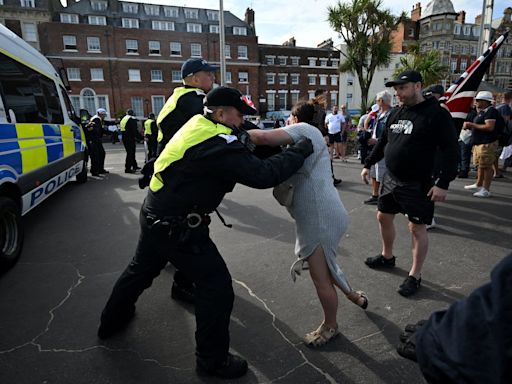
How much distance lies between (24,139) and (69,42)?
37.9 metres

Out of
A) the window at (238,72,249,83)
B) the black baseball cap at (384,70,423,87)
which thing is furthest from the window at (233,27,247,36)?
the black baseball cap at (384,70,423,87)

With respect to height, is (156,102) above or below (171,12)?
below

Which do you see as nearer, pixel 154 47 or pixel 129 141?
pixel 129 141

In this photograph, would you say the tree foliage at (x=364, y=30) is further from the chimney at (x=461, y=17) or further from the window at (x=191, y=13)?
the chimney at (x=461, y=17)

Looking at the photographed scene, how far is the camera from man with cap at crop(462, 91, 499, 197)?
6.44 meters

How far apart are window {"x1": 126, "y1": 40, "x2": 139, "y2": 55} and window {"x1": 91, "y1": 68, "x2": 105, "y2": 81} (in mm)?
3788

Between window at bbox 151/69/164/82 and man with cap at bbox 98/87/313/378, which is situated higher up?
window at bbox 151/69/164/82

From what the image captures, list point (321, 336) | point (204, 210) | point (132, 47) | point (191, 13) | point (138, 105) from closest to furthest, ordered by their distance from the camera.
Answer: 1. point (204, 210)
2. point (321, 336)
3. point (132, 47)
4. point (138, 105)
5. point (191, 13)

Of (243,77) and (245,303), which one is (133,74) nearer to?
(243,77)

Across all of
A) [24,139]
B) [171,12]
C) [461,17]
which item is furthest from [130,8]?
[461,17]

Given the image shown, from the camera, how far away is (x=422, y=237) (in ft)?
10.4

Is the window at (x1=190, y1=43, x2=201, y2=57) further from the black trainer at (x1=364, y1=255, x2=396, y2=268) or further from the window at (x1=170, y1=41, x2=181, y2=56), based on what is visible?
the black trainer at (x1=364, y1=255, x2=396, y2=268)

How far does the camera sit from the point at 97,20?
37.1 metres

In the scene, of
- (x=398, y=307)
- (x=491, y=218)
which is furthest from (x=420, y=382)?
(x=491, y=218)
